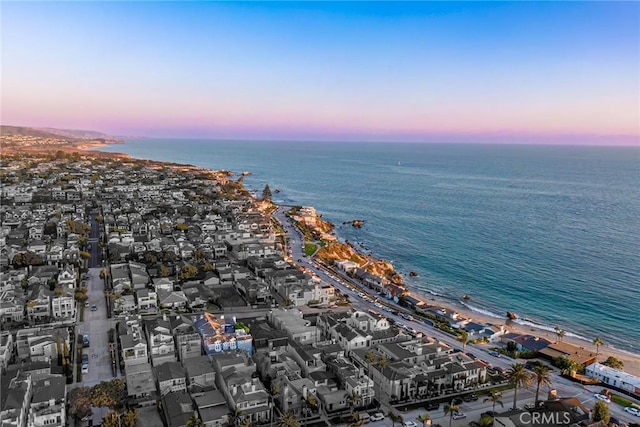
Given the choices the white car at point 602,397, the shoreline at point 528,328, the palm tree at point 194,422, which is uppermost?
the palm tree at point 194,422

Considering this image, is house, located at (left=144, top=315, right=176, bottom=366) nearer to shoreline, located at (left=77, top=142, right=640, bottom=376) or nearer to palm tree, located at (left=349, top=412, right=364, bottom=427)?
palm tree, located at (left=349, top=412, right=364, bottom=427)

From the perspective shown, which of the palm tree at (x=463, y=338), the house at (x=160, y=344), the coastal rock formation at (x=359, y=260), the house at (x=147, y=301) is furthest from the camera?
the coastal rock formation at (x=359, y=260)

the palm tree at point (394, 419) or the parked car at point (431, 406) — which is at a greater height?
the palm tree at point (394, 419)

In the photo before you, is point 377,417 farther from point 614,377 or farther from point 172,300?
point 172,300

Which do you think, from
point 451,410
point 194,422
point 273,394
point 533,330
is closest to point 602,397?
point 451,410

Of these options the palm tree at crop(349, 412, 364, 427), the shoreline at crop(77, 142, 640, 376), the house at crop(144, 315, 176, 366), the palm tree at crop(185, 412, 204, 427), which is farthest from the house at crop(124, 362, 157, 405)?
the shoreline at crop(77, 142, 640, 376)

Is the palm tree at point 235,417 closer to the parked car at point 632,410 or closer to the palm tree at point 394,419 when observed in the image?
the palm tree at point 394,419

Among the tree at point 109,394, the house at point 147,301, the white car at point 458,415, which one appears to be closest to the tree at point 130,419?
the tree at point 109,394
